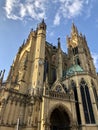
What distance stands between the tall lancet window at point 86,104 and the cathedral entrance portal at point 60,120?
3231 millimetres

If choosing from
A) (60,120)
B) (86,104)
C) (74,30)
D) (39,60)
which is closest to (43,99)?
(60,120)

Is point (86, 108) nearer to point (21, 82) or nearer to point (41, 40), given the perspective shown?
point (21, 82)

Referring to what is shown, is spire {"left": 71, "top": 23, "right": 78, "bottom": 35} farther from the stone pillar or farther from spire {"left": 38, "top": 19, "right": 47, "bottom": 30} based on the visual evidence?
the stone pillar

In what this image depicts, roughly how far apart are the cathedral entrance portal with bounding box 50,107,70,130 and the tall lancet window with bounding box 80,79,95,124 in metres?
3.23

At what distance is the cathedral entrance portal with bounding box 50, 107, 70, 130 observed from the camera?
2281 centimetres

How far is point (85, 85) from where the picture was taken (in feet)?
87.9

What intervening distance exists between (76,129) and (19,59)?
20.4 meters

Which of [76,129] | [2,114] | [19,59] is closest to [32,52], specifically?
[19,59]

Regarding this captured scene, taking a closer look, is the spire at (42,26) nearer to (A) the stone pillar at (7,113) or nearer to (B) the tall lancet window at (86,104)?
(B) the tall lancet window at (86,104)

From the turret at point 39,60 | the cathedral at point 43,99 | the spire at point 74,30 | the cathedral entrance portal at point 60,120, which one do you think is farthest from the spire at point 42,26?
the cathedral entrance portal at point 60,120

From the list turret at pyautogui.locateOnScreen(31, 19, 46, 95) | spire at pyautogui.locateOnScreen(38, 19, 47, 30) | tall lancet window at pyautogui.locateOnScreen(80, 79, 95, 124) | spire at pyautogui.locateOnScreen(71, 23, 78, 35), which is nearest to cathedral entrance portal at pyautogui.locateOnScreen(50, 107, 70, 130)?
tall lancet window at pyautogui.locateOnScreen(80, 79, 95, 124)

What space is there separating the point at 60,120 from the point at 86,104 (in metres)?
5.19

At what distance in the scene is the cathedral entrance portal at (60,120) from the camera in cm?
2281

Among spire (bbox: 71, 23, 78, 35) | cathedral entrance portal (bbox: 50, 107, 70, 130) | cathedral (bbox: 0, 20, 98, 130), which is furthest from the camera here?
spire (bbox: 71, 23, 78, 35)
